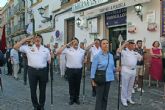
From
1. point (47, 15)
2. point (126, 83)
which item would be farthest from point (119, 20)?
point (47, 15)

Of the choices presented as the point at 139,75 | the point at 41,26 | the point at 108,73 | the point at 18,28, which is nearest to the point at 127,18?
A: the point at 139,75

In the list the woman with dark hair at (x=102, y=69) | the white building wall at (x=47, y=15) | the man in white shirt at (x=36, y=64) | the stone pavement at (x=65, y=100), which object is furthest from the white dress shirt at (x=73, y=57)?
the white building wall at (x=47, y=15)

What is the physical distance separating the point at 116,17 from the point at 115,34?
1.19 meters

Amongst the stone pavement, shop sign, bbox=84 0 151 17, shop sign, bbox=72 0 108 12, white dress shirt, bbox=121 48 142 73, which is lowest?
the stone pavement

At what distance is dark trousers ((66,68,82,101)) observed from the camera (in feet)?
37.1

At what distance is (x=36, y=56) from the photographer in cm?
986

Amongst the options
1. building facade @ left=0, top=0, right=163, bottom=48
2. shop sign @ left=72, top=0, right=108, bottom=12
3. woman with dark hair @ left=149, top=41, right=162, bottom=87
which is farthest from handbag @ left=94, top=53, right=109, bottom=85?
shop sign @ left=72, top=0, right=108, bottom=12

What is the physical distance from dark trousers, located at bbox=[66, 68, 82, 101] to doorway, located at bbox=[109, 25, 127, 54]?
9.91 meters

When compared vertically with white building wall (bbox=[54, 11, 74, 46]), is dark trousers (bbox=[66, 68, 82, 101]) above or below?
below

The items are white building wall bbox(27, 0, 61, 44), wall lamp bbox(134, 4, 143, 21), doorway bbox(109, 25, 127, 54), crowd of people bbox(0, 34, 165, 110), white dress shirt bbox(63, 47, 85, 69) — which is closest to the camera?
crowd of people bbox(0, 34, 165, 110)

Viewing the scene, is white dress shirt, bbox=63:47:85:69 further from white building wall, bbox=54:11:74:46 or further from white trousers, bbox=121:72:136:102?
white building wall, bbox=54:11:74:46

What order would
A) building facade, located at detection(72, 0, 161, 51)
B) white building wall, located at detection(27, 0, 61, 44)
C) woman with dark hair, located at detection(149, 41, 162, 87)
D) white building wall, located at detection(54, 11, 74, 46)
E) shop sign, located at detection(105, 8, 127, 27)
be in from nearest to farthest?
woman with dark hair, located at detection(149, 41, 162, 87)
building facade, located at detection(72, 0, 161, 51)
shop sign, located at detection(105, 8, 127, 27)
white building wall, located at detection(54, 11, 74, 46)
white building wall, located at detection(27, 0, 61, 44)

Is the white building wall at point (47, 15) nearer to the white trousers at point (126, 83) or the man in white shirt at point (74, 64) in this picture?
the man in white shirt at point (74, 64)

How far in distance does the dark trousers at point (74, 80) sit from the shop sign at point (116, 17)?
31.6 feet
